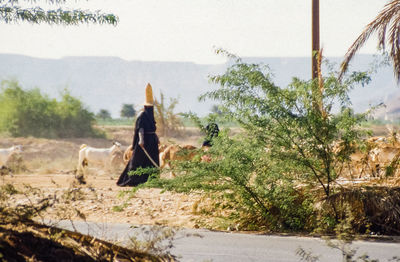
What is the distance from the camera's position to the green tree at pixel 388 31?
546 inches

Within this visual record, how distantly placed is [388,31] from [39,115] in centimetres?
2814

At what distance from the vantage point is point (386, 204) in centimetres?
849

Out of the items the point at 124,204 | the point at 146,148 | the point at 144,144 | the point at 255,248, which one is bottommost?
the point at 255,248

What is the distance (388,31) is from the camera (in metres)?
14.0

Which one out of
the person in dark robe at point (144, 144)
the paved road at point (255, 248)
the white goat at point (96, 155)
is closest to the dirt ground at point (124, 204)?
the paved road at point (255, 248)

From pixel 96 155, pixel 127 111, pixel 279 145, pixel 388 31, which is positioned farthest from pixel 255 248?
pixel 127 111

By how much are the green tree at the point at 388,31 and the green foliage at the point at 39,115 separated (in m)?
27.1

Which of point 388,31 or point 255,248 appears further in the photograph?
point 388,31

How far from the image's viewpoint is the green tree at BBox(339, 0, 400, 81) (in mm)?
13859

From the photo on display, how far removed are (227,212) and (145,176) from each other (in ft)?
22.4

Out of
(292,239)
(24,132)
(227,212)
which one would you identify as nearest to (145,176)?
(227,212)

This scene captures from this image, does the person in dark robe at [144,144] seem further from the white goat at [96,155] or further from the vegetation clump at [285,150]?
the vegetation clump at [285,150]

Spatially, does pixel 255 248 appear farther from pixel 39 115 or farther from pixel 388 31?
pixel 39 115

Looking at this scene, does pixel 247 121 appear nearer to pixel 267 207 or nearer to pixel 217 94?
pixel 217 94
